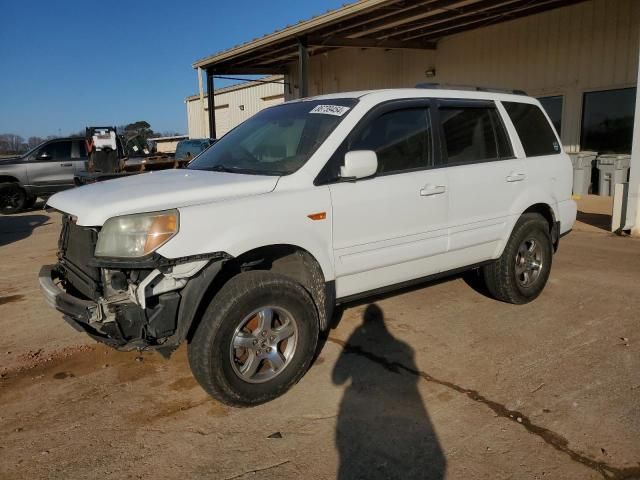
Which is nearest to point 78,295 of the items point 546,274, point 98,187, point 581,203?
point 98,187

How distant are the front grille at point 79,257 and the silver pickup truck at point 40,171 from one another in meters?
11.0

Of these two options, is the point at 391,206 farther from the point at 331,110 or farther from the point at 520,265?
the point at 520,265

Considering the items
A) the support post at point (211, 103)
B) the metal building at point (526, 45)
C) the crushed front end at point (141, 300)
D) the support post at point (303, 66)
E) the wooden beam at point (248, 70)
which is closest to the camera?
the crushed front end at point (141, 300)

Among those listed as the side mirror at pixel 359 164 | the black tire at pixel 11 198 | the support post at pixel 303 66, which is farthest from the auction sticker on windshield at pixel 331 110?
the black tire at pixel 11 198

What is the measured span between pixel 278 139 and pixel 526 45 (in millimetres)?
10709

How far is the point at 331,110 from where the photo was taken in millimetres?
3822

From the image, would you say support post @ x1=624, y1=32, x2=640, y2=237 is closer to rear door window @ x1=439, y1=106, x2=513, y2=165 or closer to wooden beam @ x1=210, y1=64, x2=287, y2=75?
rear door window @ x1=439, y1=106, x2=513, y2=165

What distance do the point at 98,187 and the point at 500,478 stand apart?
3.02 m

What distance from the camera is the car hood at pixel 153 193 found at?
300cm

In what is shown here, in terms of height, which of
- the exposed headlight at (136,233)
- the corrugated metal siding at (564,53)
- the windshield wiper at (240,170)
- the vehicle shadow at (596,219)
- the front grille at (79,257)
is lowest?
the vehicle shadow at (596,219)

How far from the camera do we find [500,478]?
2.57m

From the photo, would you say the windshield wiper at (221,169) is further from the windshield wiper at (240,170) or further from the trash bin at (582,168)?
the trash bin at (582,168)

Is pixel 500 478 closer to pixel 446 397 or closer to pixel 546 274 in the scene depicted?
pixel 446 397

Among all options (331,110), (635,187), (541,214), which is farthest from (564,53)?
(331,110)
